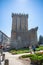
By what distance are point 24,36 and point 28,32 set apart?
1865mm

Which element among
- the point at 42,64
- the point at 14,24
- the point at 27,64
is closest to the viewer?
the point at 42,64

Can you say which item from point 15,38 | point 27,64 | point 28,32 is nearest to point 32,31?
point 28,32

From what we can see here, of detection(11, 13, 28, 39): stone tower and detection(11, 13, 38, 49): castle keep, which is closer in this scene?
detection(11, 13, 38, 49): castle keep

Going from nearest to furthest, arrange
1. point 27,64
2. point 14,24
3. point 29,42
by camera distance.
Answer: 1. point 27,64
2. point 29,42
3. point 14,24

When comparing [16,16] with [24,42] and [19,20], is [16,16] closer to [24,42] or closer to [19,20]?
[19,20]

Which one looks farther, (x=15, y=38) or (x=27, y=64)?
(x=15, y=38)

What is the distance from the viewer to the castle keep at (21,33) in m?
54.5

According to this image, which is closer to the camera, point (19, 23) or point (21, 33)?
point (21, 33)

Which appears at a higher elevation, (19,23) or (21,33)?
(19,23)

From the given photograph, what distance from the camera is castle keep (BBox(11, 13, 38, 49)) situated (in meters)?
54.5

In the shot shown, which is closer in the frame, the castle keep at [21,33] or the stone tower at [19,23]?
the castle keep at [21,33]

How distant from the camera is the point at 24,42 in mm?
55969

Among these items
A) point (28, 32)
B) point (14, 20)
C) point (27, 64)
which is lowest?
point (27, 64)

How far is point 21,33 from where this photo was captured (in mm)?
58969
